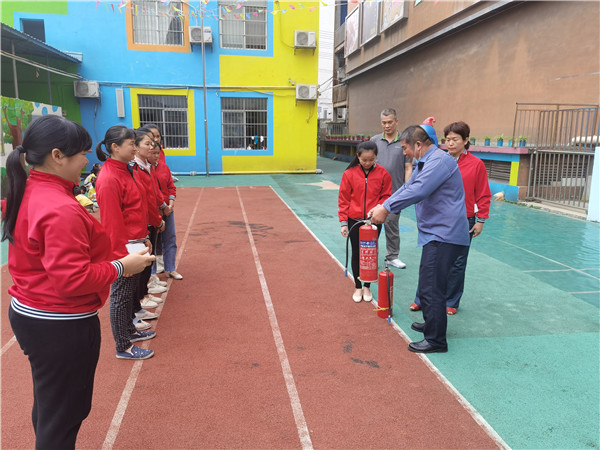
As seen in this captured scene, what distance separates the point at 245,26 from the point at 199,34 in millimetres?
1819

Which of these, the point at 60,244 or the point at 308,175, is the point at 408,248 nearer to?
the point at 60,244

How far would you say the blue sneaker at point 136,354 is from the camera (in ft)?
11.0

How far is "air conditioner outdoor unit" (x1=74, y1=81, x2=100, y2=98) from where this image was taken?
1470 centimetres

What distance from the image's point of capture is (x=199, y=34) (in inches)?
600

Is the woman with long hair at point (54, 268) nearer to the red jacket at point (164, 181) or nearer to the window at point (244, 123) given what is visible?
the red jacket at point (164, 181)

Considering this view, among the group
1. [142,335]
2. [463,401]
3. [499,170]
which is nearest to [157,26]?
[499,170]

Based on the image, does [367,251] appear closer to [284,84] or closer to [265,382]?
[265,382]

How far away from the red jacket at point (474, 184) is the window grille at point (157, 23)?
14199 millimetres

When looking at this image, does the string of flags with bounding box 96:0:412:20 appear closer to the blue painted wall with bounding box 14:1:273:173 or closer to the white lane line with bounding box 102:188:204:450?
the blue painted wall with bounding box 14:1:273:173

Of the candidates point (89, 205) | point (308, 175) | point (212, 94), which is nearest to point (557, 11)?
point (308, 175)

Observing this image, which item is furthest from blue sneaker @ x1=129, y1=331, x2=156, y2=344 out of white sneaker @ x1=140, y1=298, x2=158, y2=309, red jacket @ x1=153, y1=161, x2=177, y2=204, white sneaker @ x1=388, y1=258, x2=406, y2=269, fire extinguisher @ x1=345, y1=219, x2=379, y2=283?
white sneaker @ x1=388, y1=258, x2=406, y2=269

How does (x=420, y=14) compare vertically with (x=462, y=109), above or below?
above

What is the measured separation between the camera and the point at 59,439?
73.3 inches

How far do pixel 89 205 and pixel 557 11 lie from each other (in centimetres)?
1236
